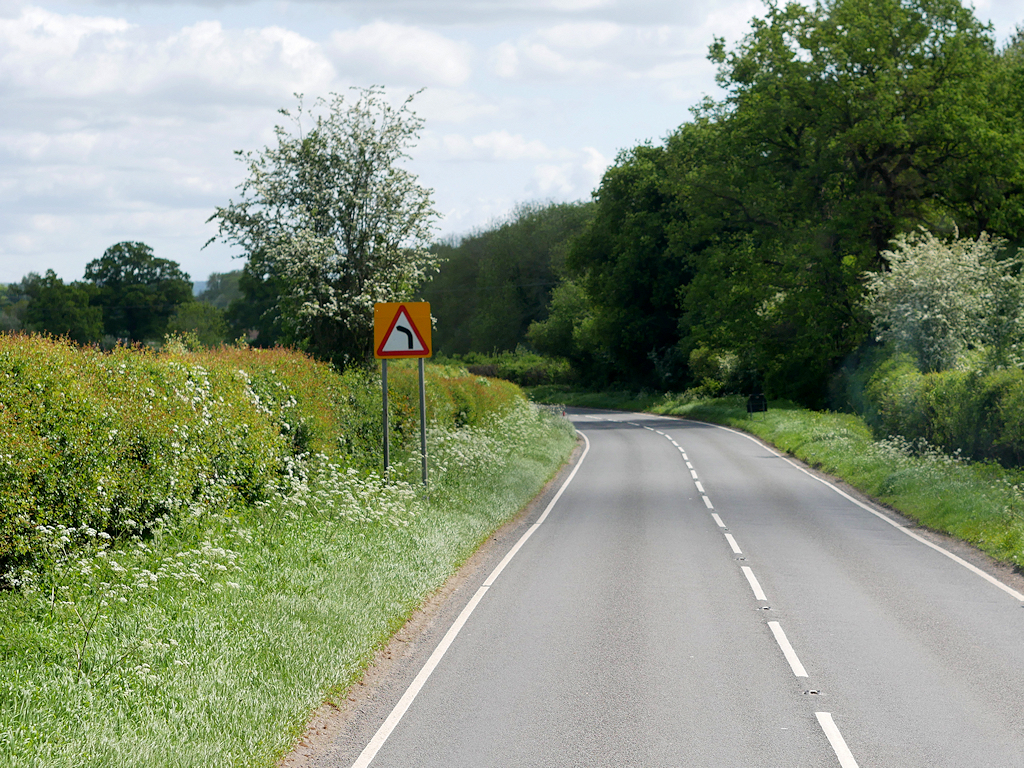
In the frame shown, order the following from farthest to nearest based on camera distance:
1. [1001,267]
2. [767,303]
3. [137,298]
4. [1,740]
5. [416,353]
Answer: [137,298] → [767,303] → [1001,267] → [416,353] → [1,740]

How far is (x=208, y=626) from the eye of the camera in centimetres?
727

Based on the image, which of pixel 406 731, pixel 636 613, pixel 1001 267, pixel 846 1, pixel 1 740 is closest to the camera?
pixel 1 740

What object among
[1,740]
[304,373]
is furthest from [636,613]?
[304,373]

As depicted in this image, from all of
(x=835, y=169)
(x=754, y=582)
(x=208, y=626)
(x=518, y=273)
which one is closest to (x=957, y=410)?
(x=754, y=582)

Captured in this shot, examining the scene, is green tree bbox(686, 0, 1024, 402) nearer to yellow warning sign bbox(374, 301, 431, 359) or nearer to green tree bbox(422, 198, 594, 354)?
yellow warning sign bbox(374, 301, 431, 359)

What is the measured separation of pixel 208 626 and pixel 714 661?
4288 millimetres

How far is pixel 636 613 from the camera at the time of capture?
9.94 m

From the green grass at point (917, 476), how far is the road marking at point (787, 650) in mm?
5412

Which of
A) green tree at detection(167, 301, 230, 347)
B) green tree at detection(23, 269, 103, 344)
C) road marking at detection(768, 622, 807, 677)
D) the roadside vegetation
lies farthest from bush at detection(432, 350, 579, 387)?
road marking at detection(768, 622, 807, 677)

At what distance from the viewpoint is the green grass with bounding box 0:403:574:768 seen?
5418 mm

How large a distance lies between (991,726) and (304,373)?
1138cm

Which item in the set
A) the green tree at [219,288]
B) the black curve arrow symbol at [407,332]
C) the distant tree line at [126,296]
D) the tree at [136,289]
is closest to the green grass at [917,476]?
the black curve arrow symbol at [407,332]

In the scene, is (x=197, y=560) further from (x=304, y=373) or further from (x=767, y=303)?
(x=767, y=303)

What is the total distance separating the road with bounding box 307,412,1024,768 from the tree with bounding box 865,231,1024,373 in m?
14.5
